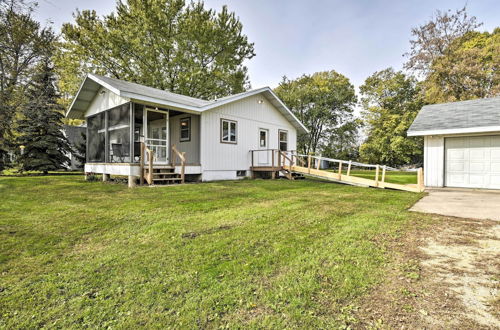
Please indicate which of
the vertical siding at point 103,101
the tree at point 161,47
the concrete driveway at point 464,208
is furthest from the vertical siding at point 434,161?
the tree at point 161,47

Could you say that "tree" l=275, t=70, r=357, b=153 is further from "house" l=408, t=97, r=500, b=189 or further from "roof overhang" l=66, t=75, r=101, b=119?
"roof overhang" l=66, t=75, r=101, b=119

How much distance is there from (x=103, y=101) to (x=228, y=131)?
539cm

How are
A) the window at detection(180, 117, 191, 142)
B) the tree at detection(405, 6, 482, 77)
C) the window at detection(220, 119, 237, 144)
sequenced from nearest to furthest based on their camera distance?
the window at detection(180, 117, 191, 142)
the window at detection(220, 119, 237, 144)
the tree at detection(405, 6, 482, 77)

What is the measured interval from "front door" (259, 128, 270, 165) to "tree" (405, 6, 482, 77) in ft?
46.5

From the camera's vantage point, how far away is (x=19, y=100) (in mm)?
8398

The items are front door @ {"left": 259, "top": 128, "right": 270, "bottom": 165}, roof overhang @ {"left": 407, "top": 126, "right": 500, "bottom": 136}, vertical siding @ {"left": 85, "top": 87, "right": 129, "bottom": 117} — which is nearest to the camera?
roof overhang @ {"left": 407, "top": 126, "right": 500, "bottom": 136}

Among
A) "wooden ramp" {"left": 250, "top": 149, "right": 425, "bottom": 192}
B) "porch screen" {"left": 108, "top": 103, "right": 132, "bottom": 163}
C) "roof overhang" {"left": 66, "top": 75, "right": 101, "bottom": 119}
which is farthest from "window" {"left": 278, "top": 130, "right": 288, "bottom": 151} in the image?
"roof overhang" {"left": 66, "top": 75, "right": 101, "bottom": 119}

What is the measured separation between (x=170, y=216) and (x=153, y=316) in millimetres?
2750

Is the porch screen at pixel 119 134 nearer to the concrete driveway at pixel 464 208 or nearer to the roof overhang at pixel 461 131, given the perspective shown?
the concrete driveway at pixel 464 208

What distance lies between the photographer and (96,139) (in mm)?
11453

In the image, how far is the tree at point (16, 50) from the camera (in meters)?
6.00

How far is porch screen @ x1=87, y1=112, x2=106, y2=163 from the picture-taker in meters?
11.0

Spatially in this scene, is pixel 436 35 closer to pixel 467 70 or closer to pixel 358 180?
pixel 467 70

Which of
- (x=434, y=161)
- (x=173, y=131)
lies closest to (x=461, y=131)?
(x=434, y=161)
